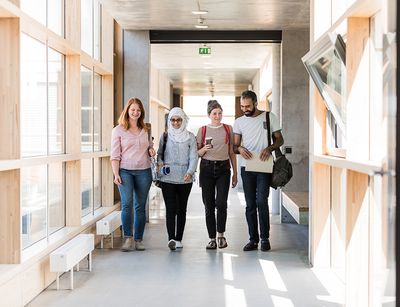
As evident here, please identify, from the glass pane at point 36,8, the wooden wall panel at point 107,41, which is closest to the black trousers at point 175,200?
the glass pane at point 36,8

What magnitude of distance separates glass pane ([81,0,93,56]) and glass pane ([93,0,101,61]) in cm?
16

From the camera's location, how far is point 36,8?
17.8ft

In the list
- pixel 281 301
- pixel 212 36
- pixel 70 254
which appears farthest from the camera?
pixel 212 36

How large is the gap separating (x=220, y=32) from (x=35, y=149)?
14.7 ft

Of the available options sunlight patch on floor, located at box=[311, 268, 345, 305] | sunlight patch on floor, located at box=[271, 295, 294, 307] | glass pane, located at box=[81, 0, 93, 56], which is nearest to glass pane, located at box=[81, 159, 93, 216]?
glass pane, located at box=[81, 0, 93, 56]

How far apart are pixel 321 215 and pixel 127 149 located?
6.75 feet

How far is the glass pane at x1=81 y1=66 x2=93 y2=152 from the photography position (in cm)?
757

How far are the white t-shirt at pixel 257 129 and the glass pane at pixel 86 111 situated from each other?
1.96m

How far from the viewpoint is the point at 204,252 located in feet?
22.2

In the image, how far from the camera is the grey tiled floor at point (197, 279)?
478 centimetres

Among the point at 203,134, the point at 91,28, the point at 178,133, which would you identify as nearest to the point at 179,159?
the point at 178,133

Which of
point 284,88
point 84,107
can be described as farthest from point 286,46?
point 84,107

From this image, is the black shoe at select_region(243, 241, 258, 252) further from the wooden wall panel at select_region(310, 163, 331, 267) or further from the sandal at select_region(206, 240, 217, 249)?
the wooden wall panel at select_region(310, 163, 331, 267)

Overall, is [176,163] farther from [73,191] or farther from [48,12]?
[48,12]
